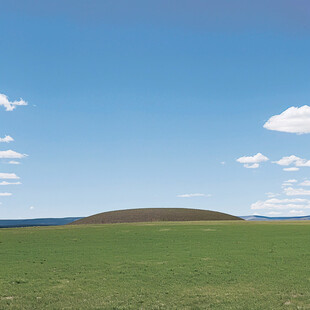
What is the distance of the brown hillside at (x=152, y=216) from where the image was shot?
167750mm

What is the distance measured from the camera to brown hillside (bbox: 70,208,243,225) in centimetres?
16775

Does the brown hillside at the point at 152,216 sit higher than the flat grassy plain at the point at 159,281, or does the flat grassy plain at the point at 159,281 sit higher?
the brown hillside at the point at 152,216

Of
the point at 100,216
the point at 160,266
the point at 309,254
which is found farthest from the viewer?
the point at 100,216

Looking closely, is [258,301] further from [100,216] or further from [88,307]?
[100,216]

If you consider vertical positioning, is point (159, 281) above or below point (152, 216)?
below

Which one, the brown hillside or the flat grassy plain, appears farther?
the brown hillside

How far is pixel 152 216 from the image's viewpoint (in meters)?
172

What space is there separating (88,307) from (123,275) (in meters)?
7.23

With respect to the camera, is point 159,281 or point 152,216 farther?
point 152,216

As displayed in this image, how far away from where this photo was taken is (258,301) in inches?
725

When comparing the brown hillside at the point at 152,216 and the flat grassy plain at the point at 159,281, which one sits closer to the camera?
the flat grassy plain at the point at 159,281

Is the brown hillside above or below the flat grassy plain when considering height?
above

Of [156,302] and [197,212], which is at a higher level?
[197,212]

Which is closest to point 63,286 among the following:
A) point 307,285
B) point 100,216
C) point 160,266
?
point 160,266
